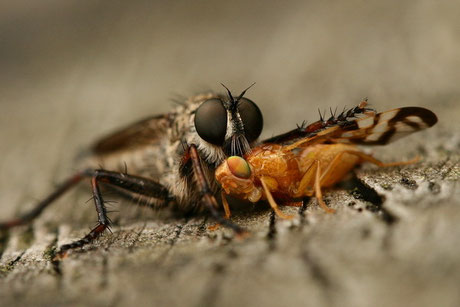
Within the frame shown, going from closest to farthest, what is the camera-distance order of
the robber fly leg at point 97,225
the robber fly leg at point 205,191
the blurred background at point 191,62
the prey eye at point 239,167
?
1. the robber fly leg at point 205,191
2. the robber fly leg at point 97,225
3. the prey eye at point 239,167
4. the blurred background at point 191,62

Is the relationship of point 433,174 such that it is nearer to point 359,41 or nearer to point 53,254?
point 53,254

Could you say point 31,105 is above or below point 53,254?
above

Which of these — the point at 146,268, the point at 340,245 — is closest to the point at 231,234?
the point at 146,268

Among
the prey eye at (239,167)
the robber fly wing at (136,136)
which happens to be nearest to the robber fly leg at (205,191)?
the prey eye at (239,167)

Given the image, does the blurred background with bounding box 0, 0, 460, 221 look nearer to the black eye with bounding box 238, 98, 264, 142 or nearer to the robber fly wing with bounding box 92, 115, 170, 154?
the robber fly wing with bounding box 92, 115, 170, 154

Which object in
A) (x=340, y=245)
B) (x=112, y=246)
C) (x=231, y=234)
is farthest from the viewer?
(x=112, y=246)

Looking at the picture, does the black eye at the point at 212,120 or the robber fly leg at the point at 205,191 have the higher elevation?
the black eye at the point at 212,120

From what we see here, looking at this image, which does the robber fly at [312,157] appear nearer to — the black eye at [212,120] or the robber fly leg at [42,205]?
the black eye at [212,120]

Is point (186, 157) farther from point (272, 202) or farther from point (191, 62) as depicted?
point (191, 62)
